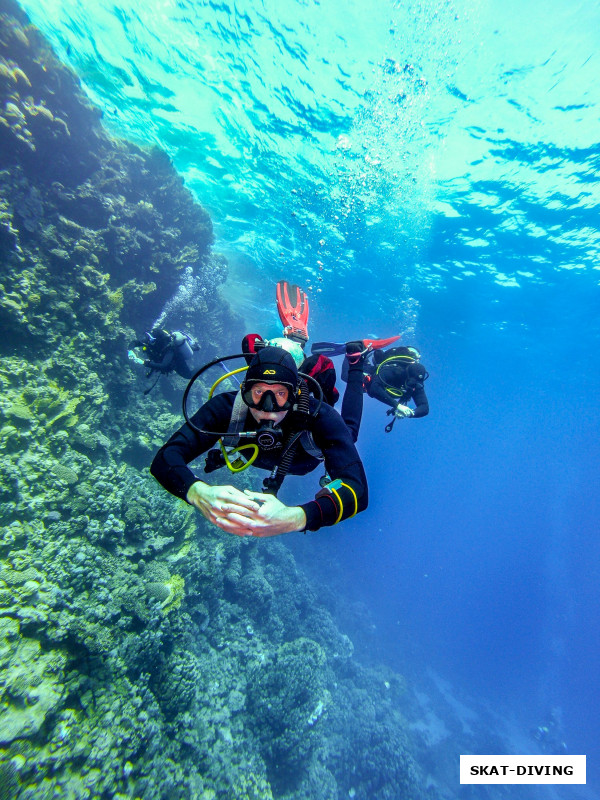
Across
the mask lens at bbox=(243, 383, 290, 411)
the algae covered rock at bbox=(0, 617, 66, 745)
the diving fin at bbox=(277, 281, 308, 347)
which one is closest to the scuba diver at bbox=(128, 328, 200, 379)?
the diving fin at bbox=(277, 281, 308, 347)

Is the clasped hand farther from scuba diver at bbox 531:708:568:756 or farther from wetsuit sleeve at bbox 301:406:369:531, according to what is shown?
scuba diver at bbox 531:708:568:756

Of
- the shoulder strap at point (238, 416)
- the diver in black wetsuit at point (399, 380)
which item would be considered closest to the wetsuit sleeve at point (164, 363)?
the diver in black wetsuit at point (399, 380)

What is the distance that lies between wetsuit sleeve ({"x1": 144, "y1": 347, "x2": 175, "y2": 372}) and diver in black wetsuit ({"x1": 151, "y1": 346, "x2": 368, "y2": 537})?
651 centimetres

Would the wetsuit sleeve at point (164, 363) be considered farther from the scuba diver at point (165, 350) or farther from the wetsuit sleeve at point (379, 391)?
the wetsuit sleeve at point (379, 391)

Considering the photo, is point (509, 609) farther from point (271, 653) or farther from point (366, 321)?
point (271, 653)

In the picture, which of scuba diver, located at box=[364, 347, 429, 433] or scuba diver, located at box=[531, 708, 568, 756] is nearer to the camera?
scuba diver, located at box=[364, 347, 429, 433]

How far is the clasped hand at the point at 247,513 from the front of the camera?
1.79 meters

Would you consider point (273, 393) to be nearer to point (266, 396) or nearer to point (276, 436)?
point (266, 396)

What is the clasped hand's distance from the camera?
1789mm

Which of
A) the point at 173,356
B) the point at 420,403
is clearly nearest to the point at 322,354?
the point at 420,403

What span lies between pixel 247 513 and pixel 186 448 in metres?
1.37

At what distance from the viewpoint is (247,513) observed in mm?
1791

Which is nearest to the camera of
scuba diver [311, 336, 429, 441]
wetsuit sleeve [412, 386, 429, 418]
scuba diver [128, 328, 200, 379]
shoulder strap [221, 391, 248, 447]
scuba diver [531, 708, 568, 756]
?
shoulder strap [221, 391, 248, 447]

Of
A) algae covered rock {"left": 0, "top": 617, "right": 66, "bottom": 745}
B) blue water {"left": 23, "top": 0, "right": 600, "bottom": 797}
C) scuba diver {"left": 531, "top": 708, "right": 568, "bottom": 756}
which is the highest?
blue water {"left": 23, "top": 0, "right": 600, "bottom": 797}
